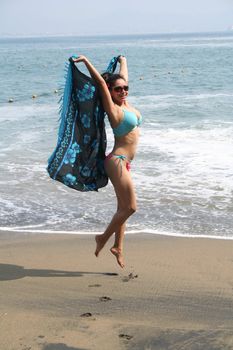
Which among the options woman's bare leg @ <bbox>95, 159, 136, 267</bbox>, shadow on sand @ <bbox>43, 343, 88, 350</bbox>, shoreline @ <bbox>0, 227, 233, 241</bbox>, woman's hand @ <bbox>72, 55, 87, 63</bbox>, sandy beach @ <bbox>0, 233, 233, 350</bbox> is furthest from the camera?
shoreline @ <bbox>0, 227, 233, 241</bbox>

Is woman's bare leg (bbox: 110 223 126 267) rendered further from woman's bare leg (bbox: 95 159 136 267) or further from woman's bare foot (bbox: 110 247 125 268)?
woman's bare leg (bbox: 95 159 136 267)

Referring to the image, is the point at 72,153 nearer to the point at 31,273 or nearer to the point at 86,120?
the point at 86,120

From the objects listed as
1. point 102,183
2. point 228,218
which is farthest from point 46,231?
point 228,218

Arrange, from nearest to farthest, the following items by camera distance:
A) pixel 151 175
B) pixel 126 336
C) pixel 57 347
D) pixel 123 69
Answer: pixel 57 347, pixel 126 336, pixel 123 69, pixel 151 175

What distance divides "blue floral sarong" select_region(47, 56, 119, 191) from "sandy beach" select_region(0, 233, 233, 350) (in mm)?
800

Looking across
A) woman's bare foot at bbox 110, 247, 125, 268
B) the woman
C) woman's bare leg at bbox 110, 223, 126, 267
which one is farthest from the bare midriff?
woman's bare foot at bbox 110, 247, 125, 268

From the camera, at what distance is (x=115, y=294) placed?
15.2 feet

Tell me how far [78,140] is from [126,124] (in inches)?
17.7

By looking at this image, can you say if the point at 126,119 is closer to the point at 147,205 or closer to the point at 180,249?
the point at 180,249

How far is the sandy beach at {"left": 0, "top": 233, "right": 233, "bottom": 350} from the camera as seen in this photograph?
379cm

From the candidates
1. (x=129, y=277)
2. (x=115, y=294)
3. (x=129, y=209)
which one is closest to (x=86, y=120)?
(x=129, y=209)

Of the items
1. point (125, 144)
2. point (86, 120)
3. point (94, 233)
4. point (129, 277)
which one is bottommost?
point (94, 233)

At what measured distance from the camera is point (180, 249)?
589 centimetres

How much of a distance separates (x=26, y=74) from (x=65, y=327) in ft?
98.9
